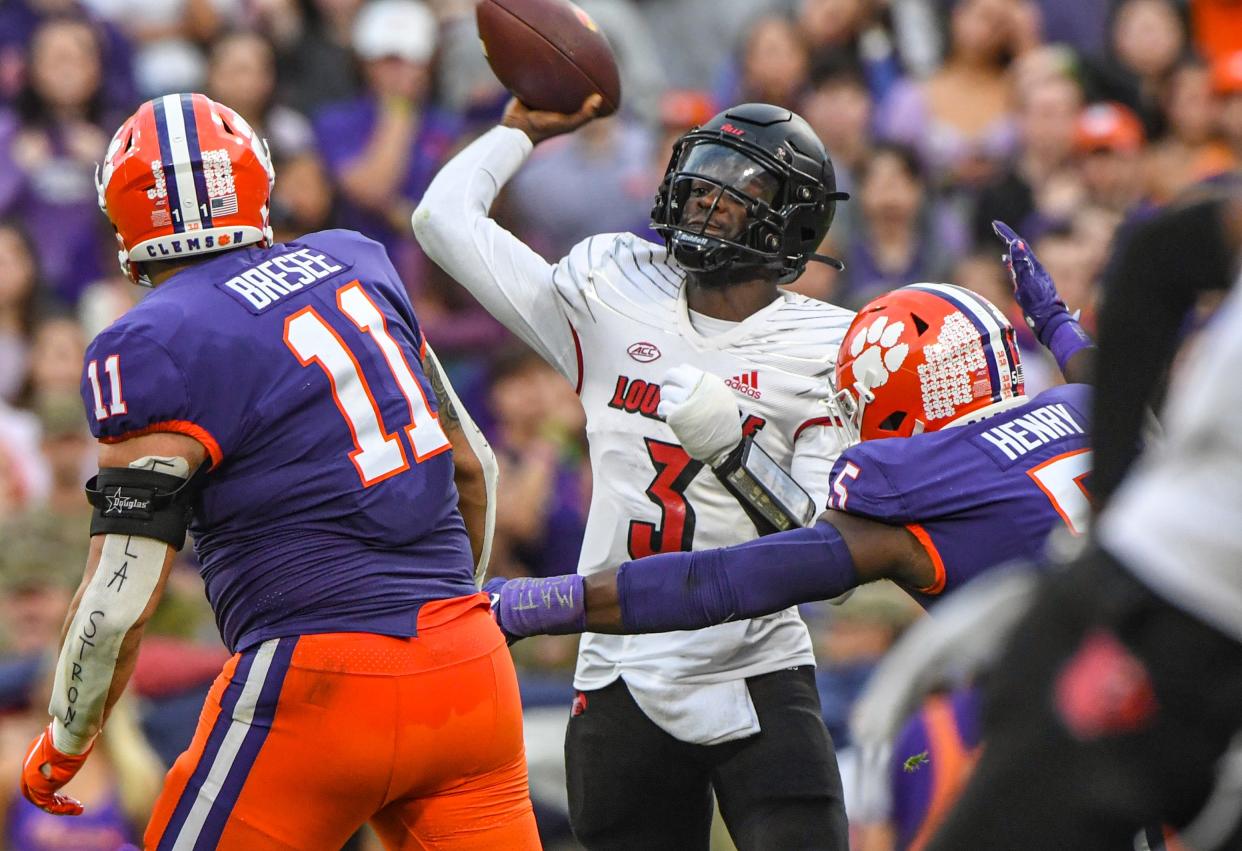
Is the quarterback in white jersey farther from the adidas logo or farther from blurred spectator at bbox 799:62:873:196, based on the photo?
blurred spectator at bbox 799:62:873:196

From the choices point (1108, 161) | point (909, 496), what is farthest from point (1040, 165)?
point (909, 496)

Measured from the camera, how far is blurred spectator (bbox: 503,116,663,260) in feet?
28.7

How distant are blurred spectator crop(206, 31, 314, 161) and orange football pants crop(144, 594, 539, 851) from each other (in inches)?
206

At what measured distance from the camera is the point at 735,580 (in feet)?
12.2

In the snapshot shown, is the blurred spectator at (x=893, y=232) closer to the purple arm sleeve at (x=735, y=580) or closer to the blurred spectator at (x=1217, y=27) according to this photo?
the blurred spectator at (x=1217, y=27)

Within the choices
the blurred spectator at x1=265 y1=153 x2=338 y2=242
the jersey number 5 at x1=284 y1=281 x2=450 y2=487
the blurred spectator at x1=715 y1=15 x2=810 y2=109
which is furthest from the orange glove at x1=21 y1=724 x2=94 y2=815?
the blurred spectator at x1=715 y1=15 x2=810 y2=109

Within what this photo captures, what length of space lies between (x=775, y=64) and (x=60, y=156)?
353 cm

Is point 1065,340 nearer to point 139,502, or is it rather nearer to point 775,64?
point 139,502

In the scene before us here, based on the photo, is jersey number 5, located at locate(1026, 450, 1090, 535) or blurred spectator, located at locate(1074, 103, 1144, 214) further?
blurred spectator, located at locate(1074, 103, 1144, 214)

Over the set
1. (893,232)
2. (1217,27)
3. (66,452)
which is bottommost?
(66,452)

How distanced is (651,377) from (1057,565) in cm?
190

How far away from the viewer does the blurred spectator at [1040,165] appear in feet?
29.0

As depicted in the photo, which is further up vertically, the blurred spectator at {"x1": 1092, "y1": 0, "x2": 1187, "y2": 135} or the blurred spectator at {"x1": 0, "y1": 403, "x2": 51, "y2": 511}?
the blurred spectator at {"x1": 1092, "y1": 0, "x2": 1187, "y2": 135}

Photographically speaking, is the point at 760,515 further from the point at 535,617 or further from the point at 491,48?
the point at 491,48
